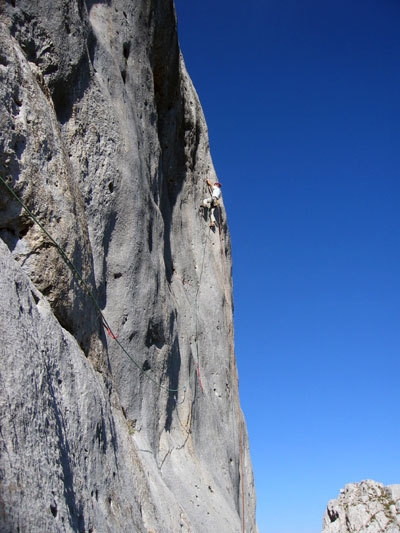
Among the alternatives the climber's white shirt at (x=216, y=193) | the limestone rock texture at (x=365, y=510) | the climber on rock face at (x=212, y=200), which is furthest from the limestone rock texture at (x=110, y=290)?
the limestone rock texture at (x=365, y=510)

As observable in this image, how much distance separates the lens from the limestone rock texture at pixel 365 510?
1355 inches

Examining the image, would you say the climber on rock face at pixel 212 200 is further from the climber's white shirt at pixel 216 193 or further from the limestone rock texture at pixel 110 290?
the limestone rock texture at pixel 110 290

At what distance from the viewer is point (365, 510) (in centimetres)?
3600

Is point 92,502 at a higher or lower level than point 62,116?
lower

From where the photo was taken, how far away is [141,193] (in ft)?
31.4

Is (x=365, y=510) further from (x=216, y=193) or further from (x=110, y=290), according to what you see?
(x=110, y=290)

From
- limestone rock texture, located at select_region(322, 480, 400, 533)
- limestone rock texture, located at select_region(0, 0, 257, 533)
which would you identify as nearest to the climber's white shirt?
limestone rock texture, located at select_region(0, 0, 257, 533)

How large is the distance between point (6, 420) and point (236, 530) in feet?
26.4

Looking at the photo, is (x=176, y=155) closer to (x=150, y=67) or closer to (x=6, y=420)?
(x=150, y=67)

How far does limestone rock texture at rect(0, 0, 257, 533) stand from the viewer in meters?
4.77

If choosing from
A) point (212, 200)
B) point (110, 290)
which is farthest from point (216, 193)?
point (110, 290)

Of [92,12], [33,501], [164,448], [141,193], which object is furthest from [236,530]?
[92,12]

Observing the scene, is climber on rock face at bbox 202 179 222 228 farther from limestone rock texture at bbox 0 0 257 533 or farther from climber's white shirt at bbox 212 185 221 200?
limestone rock texture at bbox 0 0 257 533

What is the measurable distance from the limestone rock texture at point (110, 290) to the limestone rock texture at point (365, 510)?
2301 centimetres
